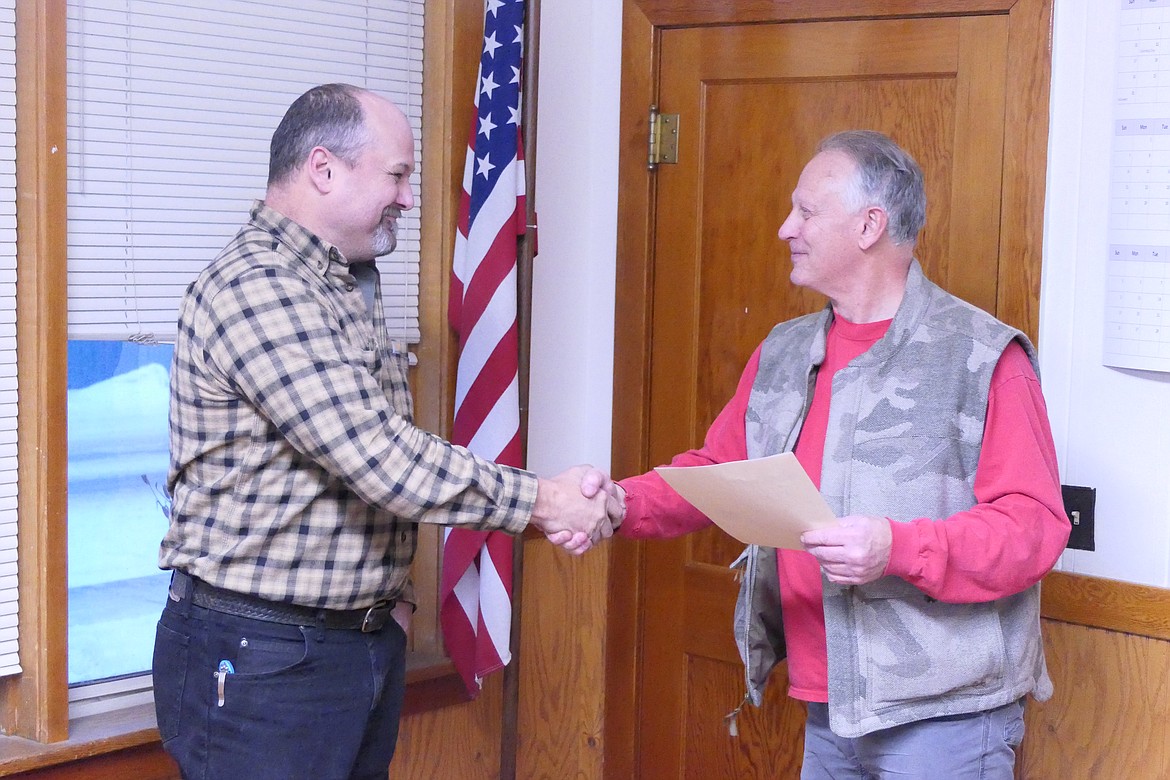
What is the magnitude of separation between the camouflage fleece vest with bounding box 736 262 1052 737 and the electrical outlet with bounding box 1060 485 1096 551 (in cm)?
43

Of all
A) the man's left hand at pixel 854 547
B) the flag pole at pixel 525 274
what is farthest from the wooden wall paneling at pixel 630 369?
the man's left hand at pixel 854 547

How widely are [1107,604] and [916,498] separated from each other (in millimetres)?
677

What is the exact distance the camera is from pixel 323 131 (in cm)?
191

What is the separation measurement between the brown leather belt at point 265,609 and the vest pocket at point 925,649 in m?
0.80

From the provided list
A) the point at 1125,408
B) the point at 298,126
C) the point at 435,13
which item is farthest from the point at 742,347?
the point at 298,126

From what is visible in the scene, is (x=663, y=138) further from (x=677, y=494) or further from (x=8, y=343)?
(x=8, y=343)

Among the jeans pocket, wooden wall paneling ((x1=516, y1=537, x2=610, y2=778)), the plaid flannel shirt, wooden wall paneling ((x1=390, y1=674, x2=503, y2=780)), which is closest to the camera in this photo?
the plaid flannel shirt

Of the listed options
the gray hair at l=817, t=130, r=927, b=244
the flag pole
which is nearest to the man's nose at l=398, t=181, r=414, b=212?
the flag pole

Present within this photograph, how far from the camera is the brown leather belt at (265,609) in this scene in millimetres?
1837

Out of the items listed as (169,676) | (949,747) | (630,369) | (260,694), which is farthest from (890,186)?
(169,676)

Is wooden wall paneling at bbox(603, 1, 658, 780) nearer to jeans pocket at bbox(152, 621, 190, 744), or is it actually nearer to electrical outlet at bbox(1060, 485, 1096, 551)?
electrical outlet at bbox(1060, 485, 1096, 551)

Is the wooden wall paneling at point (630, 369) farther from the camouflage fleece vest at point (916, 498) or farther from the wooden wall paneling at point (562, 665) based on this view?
the camouflage fleece vest at point (916, 498)

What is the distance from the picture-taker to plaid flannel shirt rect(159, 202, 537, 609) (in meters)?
1.75

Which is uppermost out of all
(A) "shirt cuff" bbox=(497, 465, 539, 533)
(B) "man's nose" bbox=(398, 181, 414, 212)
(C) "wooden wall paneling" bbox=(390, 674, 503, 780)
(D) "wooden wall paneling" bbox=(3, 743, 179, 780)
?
(B) "man's nose" bbox=(398, 181, 414, 212)
